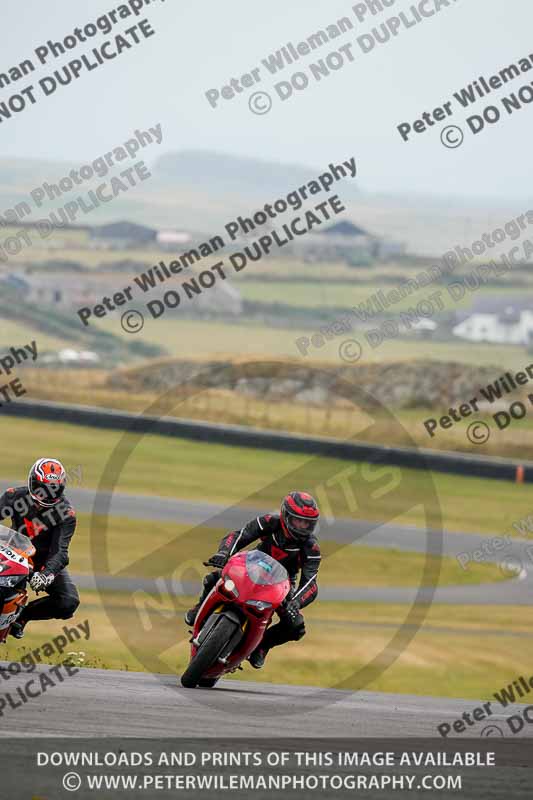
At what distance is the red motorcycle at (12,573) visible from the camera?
9344 mm

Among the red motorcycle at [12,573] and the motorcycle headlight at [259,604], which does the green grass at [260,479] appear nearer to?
the motorcycle headlight at [259,604]

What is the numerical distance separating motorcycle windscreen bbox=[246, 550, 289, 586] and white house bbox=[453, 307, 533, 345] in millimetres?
75363

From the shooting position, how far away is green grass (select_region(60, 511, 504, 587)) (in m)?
23.7

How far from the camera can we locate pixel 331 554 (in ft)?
86.8

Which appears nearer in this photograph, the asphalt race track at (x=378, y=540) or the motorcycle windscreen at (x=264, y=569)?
the motorcycle windscreen at (x=264, y=569)

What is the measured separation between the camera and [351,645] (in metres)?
19.9

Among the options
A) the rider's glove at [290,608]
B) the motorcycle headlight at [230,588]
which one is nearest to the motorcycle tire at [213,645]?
the motorcycle headlight at [230,588]

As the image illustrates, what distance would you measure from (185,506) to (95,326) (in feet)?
148

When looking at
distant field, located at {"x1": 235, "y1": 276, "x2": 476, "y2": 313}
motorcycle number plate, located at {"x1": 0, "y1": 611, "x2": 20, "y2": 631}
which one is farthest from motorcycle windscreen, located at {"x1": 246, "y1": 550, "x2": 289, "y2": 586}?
distant field, located at {"x1": 235, "y1": 276, "x2": 476, "y2": 313}

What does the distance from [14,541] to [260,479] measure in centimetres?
2556

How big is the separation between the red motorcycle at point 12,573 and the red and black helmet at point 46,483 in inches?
29.3

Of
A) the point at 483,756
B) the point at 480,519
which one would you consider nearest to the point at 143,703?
the point at 483,756

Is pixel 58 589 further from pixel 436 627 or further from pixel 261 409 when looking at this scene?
pixel 261 409

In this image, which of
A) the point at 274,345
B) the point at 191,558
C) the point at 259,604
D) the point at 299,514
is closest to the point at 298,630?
the point at 259,604
